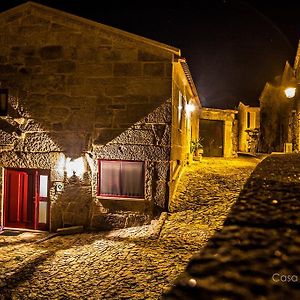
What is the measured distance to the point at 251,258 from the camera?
1342 mm

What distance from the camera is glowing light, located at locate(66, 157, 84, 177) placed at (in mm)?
8844

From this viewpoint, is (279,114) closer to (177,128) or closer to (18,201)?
(177,128)

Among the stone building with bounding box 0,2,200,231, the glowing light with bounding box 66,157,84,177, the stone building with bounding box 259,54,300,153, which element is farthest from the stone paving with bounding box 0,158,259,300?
the stone building with bounding box 259,54,300,153

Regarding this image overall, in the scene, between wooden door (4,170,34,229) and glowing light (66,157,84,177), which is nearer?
glowing light (66,157,84,177)

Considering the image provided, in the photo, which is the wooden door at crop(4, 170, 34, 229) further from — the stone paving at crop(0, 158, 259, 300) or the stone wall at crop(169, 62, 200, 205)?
the stone wall at crop(169, 62, 200, 205)

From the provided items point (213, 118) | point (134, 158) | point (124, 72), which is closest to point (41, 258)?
point (134, 158)

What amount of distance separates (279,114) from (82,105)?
20385 millimetres

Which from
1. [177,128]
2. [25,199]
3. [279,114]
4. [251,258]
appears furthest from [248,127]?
[251,258]

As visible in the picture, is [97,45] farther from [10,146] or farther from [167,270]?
[167,270]

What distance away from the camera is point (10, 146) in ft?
30.6

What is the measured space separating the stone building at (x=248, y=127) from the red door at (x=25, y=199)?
26623 mm

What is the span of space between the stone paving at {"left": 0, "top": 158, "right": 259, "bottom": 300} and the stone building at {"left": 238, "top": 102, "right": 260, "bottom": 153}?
2424cm

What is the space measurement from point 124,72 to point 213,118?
437 inches

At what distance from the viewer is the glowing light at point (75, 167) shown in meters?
8.84
